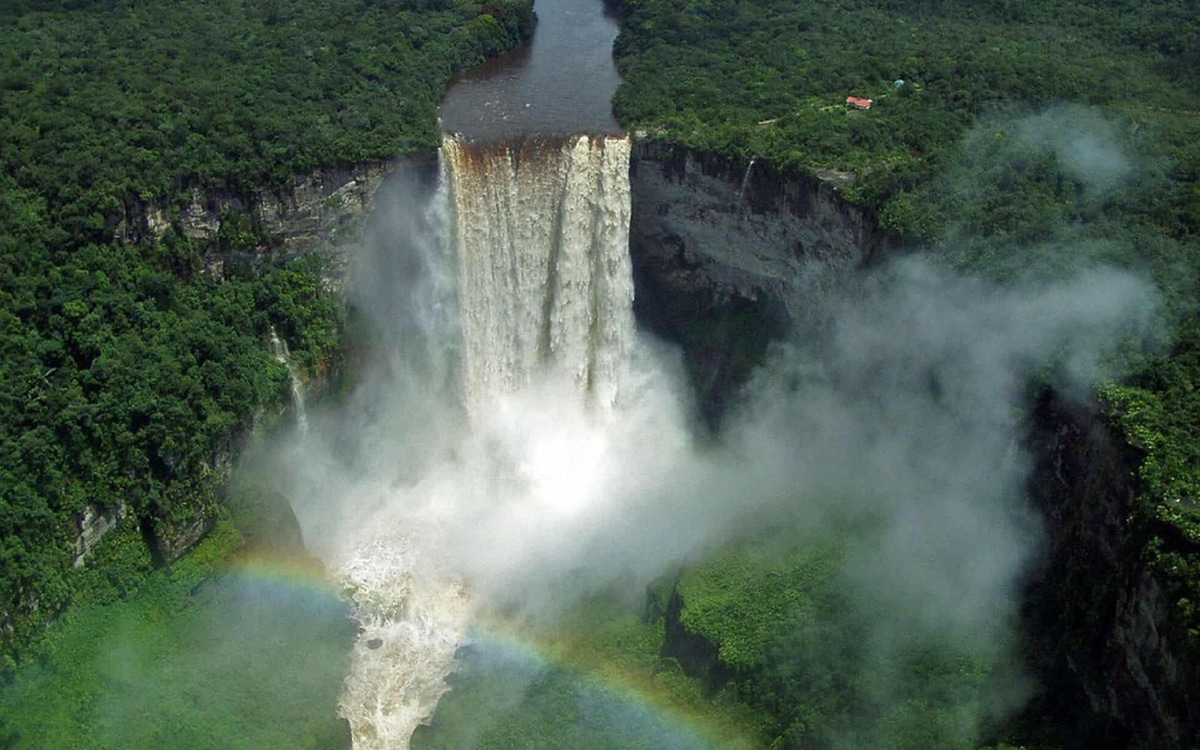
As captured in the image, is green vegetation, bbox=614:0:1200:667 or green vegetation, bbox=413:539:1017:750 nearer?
green vegetation, bbox=614:0:1200:667

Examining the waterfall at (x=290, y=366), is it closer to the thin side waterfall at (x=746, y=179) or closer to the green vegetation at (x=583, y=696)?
the green vegetation at (x=583, y=696)

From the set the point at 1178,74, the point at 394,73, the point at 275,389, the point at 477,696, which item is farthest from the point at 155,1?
the point at 1178,74

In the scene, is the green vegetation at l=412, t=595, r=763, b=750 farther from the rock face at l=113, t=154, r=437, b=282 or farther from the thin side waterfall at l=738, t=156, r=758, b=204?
the thin side waterfall at l=738, t=156, r=758, b=204

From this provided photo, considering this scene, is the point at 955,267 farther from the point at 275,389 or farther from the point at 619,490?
the point at 275,389

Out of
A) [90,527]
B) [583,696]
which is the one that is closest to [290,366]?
[90,527]

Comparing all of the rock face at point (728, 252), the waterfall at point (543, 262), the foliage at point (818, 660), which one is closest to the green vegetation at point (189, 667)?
the foliage at point (818, 660)

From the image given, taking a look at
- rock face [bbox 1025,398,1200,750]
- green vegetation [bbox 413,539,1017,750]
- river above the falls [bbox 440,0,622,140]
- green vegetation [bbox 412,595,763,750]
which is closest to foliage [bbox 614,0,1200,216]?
river above the falls [bbox 440,0,622,140]
